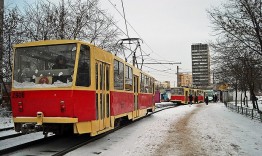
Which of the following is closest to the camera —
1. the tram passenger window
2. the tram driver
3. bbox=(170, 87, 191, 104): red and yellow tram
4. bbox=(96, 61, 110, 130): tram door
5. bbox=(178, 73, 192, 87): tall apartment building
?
the tram driver

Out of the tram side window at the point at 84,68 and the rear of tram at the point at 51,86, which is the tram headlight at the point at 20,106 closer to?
the rear of tram at the point at 51,86

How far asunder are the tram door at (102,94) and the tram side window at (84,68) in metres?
0.73

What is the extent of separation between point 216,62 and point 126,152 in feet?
49.9

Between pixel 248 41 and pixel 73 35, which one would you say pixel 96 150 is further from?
pixel 73 35

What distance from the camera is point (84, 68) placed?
10.4 m

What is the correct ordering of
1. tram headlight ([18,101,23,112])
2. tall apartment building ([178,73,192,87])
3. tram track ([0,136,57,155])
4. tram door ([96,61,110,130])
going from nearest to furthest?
1. tram track ([0,136,57,155])
2. tram headlight ([18,101,23,112])
3. tram door ([96,61,110,130])
4. tall apartment building ([178,73,192,87])

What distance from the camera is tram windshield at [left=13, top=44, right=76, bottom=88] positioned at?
10.0 m

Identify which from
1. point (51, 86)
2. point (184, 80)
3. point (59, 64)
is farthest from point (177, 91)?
point (184, 80)

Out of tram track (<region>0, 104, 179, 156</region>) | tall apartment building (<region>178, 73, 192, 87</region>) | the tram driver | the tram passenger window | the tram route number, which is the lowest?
tram track (<region>0, 104, 179, 156</region>)

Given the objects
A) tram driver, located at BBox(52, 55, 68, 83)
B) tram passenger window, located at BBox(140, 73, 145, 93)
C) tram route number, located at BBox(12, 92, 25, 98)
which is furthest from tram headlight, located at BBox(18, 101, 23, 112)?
tram passenger window, located at BBox(140, 73, 145, 93)

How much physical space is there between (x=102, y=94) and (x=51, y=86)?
2206 mm

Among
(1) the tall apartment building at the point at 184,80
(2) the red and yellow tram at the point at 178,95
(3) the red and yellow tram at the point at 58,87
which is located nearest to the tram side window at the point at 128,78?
(3) the red and yellow tram at the point at 58,87

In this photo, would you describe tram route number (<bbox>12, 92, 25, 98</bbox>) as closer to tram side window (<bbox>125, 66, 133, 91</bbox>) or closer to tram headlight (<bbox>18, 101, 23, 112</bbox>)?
tram headlight (<bbox>18, 101, 23, 112</bbox>)

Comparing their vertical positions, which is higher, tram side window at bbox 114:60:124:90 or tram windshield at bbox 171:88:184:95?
tram side window at bbox 114:60:124:90
